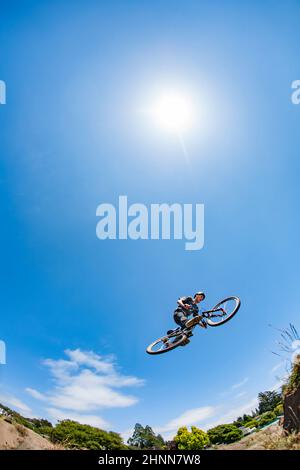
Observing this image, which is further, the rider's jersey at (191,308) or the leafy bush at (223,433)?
the leafy bush at (223,433)

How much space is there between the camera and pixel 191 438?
71.5 ft

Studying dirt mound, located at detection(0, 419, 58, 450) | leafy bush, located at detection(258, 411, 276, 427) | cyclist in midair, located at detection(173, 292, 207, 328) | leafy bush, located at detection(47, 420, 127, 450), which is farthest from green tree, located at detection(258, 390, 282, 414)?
dirt mound, located at detection(0, 419, 58, 450)

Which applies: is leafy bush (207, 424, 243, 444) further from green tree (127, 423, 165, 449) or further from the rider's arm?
the rider's arm

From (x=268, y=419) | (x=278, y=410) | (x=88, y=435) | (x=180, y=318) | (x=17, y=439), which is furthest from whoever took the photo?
(x=88, y=435)

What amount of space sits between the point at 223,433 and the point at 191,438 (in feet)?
22.0

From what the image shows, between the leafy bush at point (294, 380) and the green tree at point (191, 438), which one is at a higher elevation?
the leafy bush at point (294, 380)

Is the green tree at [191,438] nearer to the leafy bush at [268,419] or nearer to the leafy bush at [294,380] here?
the leafy bush at [268,419]

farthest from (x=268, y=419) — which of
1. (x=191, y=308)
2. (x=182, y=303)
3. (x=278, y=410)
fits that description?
(x=182, y=303)

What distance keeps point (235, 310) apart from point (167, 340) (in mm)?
3251

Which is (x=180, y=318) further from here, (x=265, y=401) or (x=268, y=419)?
(x=265, y=401)

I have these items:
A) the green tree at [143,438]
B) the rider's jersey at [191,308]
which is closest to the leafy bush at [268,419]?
the rider's jersey at [191,308]

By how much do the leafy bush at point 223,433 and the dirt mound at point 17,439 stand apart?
35.6ft

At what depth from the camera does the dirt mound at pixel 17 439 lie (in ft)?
A: 25.4

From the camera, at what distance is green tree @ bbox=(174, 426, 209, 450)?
69.9ft
